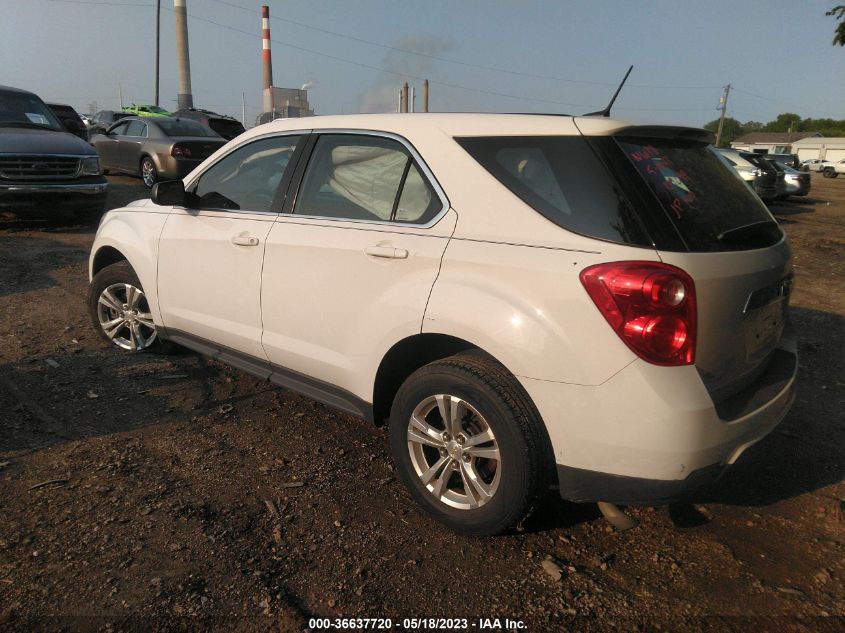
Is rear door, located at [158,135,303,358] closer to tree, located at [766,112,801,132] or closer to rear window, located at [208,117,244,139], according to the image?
rear window, located at [208,117,244,139]

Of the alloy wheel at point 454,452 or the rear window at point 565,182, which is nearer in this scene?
the rear window at point 565,182

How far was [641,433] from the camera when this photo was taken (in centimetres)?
216

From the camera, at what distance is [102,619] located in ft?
7.05

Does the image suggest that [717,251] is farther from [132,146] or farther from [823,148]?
[823,148]

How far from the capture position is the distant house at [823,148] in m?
75.4

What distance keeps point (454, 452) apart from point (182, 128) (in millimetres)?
13061

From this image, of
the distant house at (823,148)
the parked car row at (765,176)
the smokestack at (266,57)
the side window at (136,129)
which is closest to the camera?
the side window at (136,129)

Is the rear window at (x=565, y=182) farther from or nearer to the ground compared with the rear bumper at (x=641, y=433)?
farther from the ground

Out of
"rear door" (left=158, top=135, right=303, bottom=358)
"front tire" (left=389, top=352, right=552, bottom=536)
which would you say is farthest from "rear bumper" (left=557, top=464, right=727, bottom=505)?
"rear door" (left=158, top=135, right=303, bottom=358)

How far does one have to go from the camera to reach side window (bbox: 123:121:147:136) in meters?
13.9

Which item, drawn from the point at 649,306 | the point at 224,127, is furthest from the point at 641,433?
the point at 224,127

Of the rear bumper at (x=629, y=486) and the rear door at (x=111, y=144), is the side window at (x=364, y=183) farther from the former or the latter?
the rear door at (x=111, y=144)

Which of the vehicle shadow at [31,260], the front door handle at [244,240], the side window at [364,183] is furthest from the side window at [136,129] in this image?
the side window at [364,183]

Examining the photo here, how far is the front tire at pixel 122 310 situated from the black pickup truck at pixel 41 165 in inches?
193
